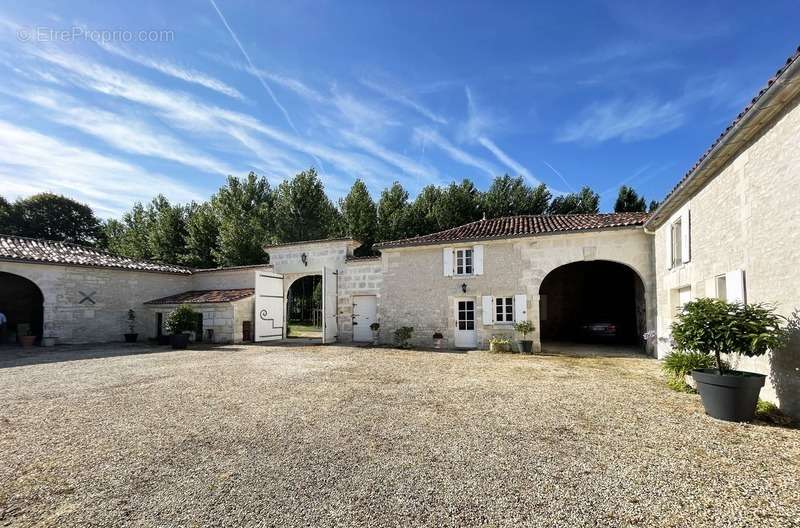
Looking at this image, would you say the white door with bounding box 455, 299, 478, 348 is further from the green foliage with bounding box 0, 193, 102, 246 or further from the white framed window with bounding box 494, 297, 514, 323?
the green foliage with bounding box 0, 193, 102, 246

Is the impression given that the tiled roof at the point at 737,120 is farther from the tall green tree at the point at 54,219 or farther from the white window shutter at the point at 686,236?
the tall green tree at the point at 54,219

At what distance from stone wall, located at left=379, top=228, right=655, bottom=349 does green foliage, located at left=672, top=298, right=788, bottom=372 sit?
5.59 meters

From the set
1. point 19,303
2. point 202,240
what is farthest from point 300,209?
point 19,303

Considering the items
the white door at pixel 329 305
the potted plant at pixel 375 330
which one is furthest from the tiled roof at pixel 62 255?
the potted plant at pixel 375 330

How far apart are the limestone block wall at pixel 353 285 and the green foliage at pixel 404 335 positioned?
0.96m

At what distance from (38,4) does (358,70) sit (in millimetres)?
5340

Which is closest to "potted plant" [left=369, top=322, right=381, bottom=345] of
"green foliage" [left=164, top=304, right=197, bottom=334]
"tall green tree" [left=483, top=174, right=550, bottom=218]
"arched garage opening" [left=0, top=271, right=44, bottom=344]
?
"green foliage" [left=164, top=304, right=197, bottom=334]

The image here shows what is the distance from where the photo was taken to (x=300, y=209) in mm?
22453

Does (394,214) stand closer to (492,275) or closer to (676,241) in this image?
(492,275)

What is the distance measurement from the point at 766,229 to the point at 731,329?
1.40 m

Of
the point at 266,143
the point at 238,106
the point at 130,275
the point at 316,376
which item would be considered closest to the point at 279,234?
the point at 130,275

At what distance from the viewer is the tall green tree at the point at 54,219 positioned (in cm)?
2678

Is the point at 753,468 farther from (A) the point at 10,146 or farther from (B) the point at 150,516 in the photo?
(A) the point at 10,146

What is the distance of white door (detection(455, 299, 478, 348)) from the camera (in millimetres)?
11367
